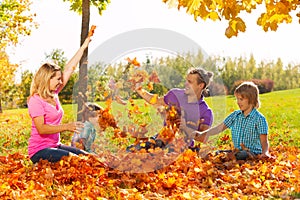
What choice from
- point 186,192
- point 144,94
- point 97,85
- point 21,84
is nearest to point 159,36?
point 144,94

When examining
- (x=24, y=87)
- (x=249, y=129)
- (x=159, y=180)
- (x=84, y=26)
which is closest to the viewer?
(x=159, y=180)

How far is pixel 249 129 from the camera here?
502 centimetres

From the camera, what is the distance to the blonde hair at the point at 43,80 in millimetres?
4617

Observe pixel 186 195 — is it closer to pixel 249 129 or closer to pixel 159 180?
pixel 159 180

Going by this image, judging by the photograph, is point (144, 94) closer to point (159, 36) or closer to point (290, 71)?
point (159, 36)

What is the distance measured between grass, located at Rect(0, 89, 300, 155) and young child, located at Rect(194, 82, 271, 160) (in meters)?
0.29

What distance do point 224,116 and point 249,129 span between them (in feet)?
2.32

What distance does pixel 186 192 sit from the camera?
12.1 feet

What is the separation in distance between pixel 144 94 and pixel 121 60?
523mm

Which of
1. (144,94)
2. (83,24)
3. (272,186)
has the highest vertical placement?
(83,24)

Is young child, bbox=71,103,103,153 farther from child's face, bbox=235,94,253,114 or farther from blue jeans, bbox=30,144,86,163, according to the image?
child's face, bbox=235,94,253,114

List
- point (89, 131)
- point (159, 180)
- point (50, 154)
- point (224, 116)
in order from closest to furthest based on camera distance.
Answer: point (159, 180) < point (50, 154) < point (89, 131) < point (224, 116)

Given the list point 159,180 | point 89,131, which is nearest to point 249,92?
point 159,180

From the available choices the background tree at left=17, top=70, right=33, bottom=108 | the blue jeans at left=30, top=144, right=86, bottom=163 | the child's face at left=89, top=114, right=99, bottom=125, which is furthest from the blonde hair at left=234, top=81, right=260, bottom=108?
the background tree at left=17, top=70, right=33, bottom=108
